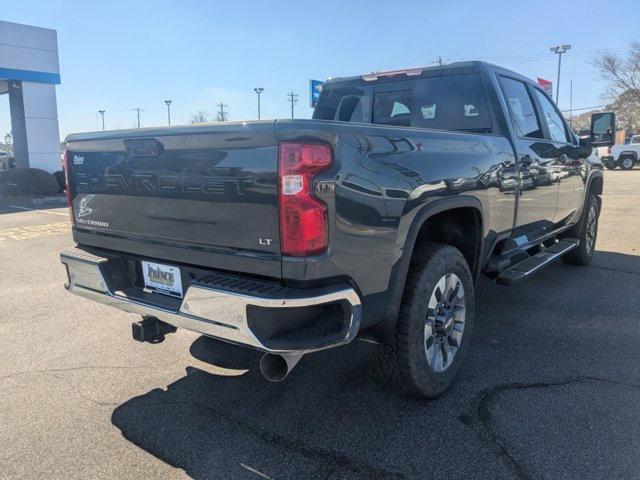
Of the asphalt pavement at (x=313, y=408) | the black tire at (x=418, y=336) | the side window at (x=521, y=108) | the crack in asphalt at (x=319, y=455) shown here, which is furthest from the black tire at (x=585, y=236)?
the crack in asphalt at (x=319, y=455)

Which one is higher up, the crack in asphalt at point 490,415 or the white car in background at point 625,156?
the white car in background at point 625,156

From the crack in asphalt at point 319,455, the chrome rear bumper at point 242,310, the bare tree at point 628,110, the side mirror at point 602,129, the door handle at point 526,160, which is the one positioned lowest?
the crack in asphalt at point 319,455

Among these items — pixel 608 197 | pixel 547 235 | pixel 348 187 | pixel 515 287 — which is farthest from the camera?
pixel 608 197

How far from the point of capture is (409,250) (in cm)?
271

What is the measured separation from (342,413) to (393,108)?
8.71ft

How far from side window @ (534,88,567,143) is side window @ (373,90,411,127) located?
145 cm

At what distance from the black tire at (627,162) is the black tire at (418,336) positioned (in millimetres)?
29880

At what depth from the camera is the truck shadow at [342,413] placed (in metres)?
2.51

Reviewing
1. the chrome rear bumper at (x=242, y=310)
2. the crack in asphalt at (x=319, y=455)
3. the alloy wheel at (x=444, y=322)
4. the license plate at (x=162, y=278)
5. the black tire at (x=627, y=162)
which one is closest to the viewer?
the chrome rear bumper at (x=242, y=310)

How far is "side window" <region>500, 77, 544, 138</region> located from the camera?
166 inches

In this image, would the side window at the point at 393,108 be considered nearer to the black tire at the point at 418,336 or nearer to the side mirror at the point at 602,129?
the black tire at the point at 418,336

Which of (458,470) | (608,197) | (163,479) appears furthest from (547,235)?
(608,197)

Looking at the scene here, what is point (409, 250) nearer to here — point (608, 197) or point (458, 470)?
point (458, 470)

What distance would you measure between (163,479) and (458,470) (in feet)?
4.49
